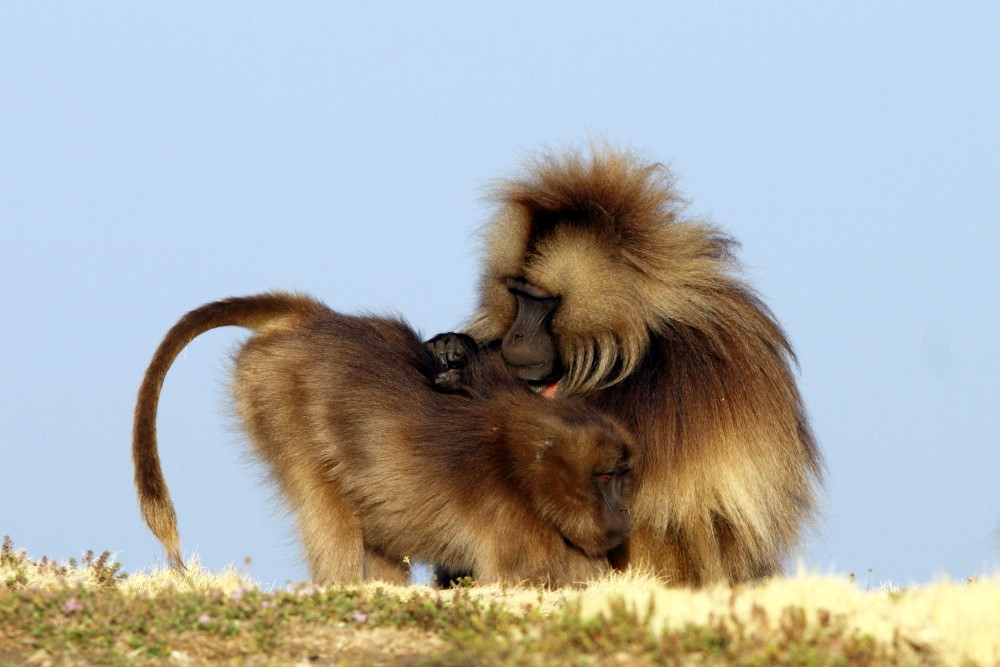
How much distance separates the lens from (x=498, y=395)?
19.6 ft

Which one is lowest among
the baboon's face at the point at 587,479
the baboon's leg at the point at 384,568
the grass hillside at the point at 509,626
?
the grass hillside at the point at 509,626

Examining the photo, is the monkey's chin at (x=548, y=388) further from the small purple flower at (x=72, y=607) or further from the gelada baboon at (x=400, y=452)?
the small purple flower at (x=72, y=607)

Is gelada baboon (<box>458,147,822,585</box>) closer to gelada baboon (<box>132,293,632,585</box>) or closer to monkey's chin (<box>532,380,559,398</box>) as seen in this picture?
monkey's chin (<box>532,380,559,398</box>)

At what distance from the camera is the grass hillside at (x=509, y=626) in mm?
3928

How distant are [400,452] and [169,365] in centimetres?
136

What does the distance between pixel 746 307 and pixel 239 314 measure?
2396 mm

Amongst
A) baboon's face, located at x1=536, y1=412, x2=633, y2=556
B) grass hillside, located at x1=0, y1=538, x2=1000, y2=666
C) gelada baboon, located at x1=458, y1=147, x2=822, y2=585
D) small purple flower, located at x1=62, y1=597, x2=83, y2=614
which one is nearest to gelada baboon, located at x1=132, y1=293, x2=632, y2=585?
baboon's face, located at x1=536, y1=412, x2=633, y2=556

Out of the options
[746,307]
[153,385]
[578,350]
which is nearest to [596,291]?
[578,350]

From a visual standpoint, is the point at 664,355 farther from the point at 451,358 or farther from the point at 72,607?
the point at 72,607

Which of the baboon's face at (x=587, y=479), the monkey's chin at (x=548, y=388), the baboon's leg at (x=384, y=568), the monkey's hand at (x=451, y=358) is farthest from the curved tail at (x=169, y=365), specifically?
the baboon's face at (x=587, y=479)

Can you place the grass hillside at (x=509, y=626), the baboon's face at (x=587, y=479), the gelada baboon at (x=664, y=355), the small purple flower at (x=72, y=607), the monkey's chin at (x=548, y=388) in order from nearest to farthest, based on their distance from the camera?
the grass hillside at (x=509, y=626), the small purple flower at (x=72, y=607), the baboon's face at (x=587, y=479), the gelada baboon at (x=664, y=355), the monkey's chin at (x=548, y=388)

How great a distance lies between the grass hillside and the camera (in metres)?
3.93

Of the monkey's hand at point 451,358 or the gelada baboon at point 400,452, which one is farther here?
the monkey's hand at point 451,358

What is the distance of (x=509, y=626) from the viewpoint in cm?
431
